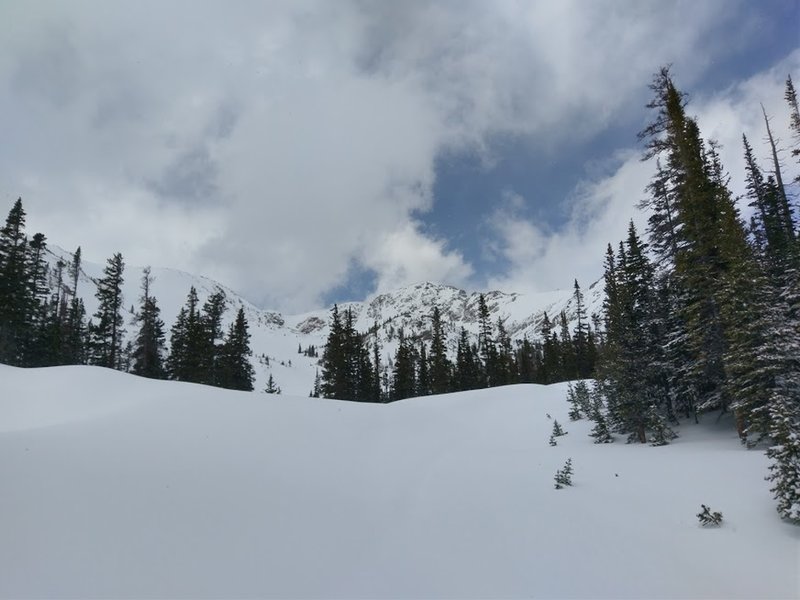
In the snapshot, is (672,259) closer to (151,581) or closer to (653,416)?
(653,416)

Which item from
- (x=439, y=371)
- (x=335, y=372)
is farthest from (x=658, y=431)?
(x=439, y=371)

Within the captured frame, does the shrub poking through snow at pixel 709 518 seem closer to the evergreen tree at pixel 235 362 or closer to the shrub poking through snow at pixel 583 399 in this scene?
the shrub poking through snow at pixel 583 399

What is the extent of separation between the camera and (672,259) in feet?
60.0

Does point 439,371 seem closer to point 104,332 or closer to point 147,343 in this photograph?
point 147,343

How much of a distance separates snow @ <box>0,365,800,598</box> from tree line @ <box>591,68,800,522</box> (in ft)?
7.04

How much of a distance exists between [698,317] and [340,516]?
49.1ft

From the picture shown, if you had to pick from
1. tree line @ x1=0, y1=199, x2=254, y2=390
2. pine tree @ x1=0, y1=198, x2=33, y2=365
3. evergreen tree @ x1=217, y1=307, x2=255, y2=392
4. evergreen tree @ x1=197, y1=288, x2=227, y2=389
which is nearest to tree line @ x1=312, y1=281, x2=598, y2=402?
evergreen tree @ x1=217, y1=307, x2=255, y2=392

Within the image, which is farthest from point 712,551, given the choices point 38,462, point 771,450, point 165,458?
point 38,462

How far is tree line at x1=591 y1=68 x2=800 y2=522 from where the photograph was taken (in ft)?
40.5

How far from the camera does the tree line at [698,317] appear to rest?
1234 cm

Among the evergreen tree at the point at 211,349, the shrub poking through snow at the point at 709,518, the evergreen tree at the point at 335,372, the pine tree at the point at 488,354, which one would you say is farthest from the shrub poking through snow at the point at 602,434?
the pine tree at the point at 488,354

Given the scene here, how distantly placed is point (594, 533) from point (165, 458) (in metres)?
8.86

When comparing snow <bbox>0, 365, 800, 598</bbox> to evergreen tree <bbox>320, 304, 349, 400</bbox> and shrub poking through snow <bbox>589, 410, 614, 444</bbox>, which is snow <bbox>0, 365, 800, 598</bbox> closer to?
shrub poking through snow <bbox>589, 410, 614, 444</bbox>

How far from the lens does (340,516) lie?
7957 millimetres
